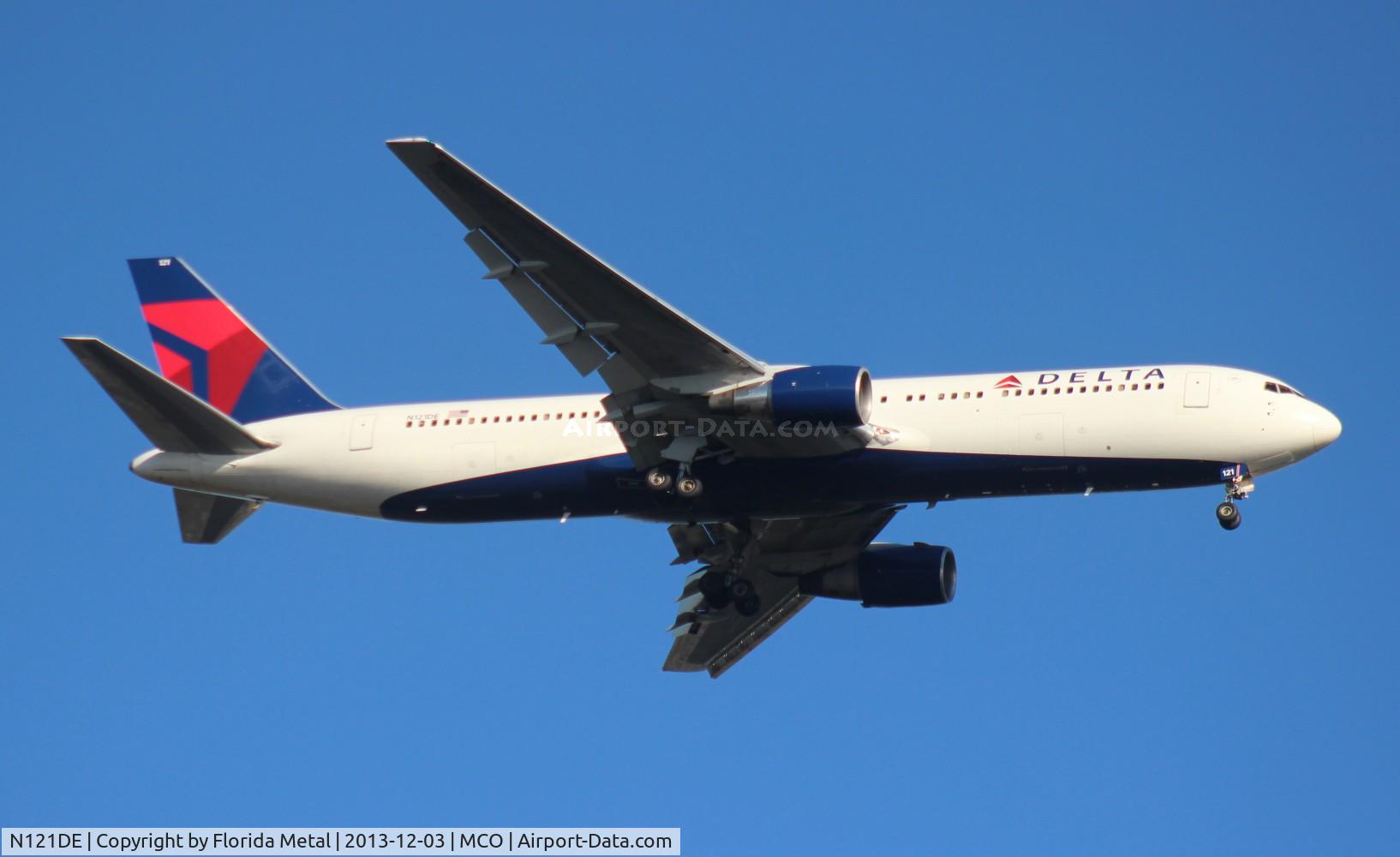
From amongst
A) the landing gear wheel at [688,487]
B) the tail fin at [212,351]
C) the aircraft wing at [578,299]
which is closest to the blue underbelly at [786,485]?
the landing gear wheel at [688,487]

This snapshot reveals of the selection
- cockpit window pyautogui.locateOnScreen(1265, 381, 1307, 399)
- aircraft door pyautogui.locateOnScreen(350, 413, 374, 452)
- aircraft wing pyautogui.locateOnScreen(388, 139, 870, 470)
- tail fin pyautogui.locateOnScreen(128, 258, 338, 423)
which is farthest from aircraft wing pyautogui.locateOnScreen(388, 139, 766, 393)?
cockpit window pyautogui.locateOnScreen(1265, 381, 1307, 399)

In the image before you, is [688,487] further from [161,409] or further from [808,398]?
[161,409]

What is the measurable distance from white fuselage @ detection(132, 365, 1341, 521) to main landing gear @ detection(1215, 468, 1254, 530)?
0.35 metres

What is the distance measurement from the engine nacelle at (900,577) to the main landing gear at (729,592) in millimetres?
2417

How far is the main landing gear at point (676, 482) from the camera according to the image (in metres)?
37.5

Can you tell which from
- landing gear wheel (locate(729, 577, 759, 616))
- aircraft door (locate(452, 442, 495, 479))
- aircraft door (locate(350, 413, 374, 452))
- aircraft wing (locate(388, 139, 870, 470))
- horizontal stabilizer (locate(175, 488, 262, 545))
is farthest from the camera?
landing gear wheel (locate(729, 577, 759, 616))

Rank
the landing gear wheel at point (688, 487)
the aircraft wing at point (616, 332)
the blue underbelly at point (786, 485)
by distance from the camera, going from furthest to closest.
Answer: the landing gear wheel at point (688, 487) < the blue underbelly at point (786, 485) < the aircraft wing at point (616, 332)

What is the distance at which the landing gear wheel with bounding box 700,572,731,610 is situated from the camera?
42594 millimetres

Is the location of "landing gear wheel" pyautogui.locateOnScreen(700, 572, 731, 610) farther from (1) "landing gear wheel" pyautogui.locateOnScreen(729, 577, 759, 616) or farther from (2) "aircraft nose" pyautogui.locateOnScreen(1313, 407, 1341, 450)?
(2) "aircraft nose" pyautogui.locateOnScreen(1313, 407, 1341, 450)

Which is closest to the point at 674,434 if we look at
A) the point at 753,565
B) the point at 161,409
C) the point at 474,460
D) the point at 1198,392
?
the point at 474,460

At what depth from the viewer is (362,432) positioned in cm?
4028

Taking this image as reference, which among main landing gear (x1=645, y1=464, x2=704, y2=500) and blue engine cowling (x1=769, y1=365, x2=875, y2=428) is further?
main landing gear (x1=645, y1=464, x2=704, y2=500)

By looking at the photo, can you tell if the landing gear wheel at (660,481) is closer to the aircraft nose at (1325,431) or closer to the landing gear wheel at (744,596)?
the landing gear wheel at (744,596)

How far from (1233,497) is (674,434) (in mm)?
11459
